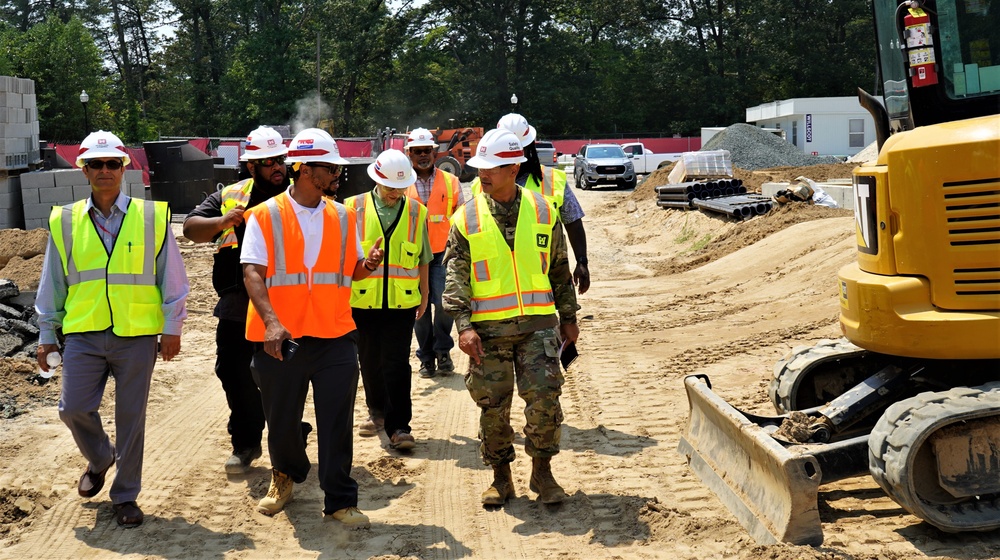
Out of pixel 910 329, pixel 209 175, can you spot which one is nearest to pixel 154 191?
pixel 209 175

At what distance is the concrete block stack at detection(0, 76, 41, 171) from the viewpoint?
16219mm

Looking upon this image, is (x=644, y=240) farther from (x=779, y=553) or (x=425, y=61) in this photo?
(x=425, y=61)

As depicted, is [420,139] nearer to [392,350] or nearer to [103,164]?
[392,350]

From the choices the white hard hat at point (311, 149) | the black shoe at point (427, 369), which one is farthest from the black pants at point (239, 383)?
the black shoe at point (427, 369)

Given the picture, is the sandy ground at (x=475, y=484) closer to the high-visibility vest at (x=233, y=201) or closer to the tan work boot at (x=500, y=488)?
the tan work boot at (x=500, y=488)

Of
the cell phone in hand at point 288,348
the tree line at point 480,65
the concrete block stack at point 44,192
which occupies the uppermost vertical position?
the tree line at point 480,65

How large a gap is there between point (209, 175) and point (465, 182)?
1558 centimetres

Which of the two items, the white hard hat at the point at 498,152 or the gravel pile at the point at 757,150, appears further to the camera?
the gravel pile at the point at 757,150

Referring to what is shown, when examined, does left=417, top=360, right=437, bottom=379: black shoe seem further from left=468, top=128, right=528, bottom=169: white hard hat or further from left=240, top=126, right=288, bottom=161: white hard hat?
left=468, top=128, right=528, bottom=169: white hard hat

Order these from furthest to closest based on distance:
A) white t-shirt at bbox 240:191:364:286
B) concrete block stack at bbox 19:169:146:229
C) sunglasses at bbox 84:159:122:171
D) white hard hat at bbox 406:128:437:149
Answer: concrete block stack at bbox 19:169:146:229, white hard hat at bbox 406:128:437:149, sunglasses at bbox 84:159:122:171, white t-shirt at bbox 240:191:364:286

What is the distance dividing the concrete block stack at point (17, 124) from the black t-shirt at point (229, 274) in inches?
440

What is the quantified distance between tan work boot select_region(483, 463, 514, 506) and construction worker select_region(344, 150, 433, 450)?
47.8 inches

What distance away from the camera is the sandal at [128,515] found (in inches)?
221

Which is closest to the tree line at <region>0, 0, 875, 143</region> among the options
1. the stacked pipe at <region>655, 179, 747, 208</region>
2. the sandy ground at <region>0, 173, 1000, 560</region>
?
the stacked pipe at <region>655, 179, 747, 208</region>
